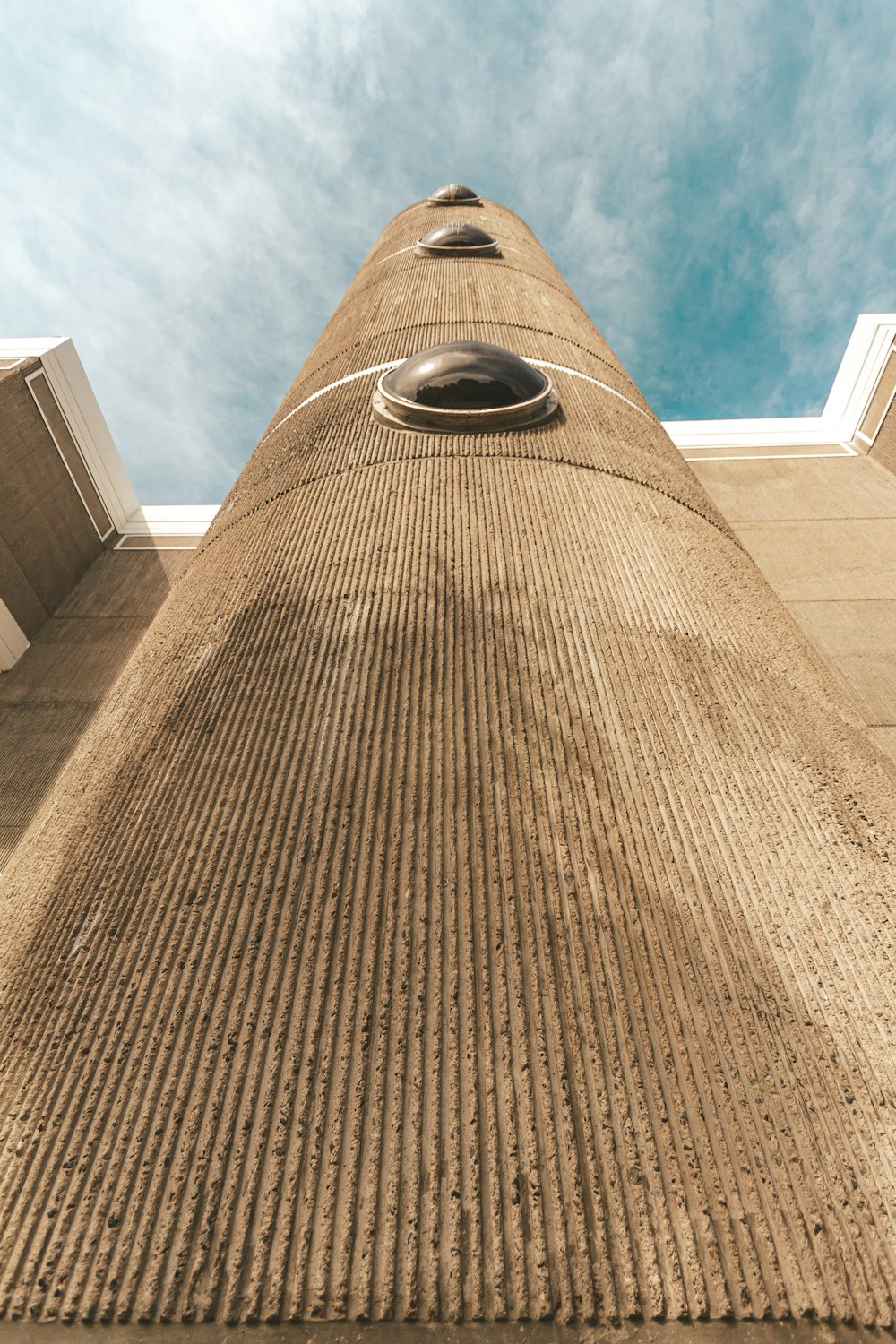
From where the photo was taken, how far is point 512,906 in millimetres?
3113

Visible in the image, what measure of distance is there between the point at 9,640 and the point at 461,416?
8.39 metres

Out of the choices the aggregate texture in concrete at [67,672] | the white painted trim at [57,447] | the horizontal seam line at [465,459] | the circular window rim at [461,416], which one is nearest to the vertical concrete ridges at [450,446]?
the horizontal seam line at [465,459]

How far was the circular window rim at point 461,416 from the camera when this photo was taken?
20.7 feet

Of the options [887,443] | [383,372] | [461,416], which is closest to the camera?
[461,416]

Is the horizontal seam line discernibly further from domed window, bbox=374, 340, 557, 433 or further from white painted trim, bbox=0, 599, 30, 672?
white painted trim, bbox=0, 599, 30, 672

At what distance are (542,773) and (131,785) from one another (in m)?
2.25

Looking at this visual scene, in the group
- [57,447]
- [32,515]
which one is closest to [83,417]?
[57,447]

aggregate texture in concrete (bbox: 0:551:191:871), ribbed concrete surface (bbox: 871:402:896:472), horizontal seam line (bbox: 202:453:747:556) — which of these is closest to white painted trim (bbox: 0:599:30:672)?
aggregate texture in concrete (bbox: 0:551:191:871)

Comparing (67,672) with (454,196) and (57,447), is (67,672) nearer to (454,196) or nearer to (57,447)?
(57,447)

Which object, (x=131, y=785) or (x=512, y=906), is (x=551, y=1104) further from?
(x=131, y=785)

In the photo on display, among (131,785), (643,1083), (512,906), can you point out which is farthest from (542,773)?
(131,785)

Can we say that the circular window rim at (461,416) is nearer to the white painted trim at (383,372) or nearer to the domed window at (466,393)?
the domed window at (466,393)

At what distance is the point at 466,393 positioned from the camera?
21.5 ft

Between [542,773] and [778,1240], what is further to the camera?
[542,773]
